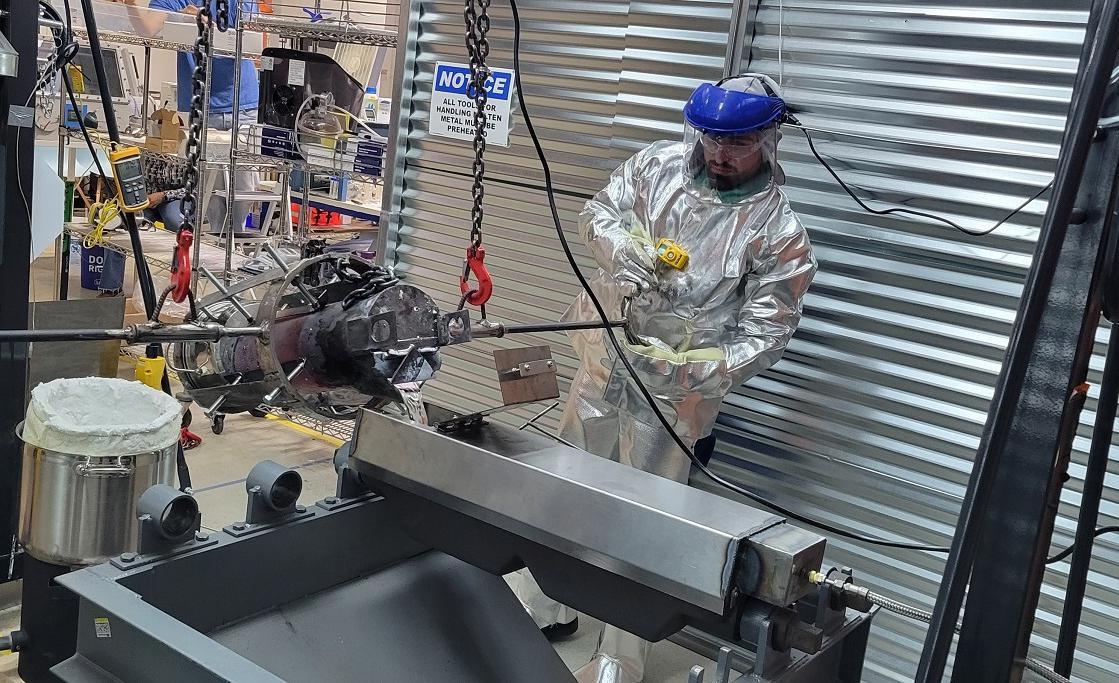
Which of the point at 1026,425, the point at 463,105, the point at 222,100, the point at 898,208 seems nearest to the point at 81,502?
the point at 463,105

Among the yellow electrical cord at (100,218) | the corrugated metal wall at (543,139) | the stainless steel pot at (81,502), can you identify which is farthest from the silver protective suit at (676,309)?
the yellow electrical cord at (100,218)

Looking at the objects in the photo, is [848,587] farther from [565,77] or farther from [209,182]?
[209,182]

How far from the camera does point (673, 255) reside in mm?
2625

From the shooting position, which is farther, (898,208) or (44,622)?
(898,208)

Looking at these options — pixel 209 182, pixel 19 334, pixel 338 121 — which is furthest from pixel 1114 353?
pixel 209 182

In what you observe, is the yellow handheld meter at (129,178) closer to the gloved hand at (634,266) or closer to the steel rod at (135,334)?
the gloved hand at (634,266)

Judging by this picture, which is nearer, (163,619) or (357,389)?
(163,619)

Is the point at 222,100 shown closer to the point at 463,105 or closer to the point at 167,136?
the point at 167,136

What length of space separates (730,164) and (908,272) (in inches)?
24.9

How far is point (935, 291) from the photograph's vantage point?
277 cm

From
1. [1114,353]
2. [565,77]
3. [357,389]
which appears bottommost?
[357,389]

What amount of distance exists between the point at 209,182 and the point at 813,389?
130 inches

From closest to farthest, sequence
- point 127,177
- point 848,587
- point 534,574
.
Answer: point 848,587, point 534,574, point 127,177

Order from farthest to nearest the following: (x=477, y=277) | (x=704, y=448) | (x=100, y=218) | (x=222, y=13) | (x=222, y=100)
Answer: (x=222, y=100), (x=100, y=218), (x=704, y=448), (x=477, y=277), (x=222, y=13)
